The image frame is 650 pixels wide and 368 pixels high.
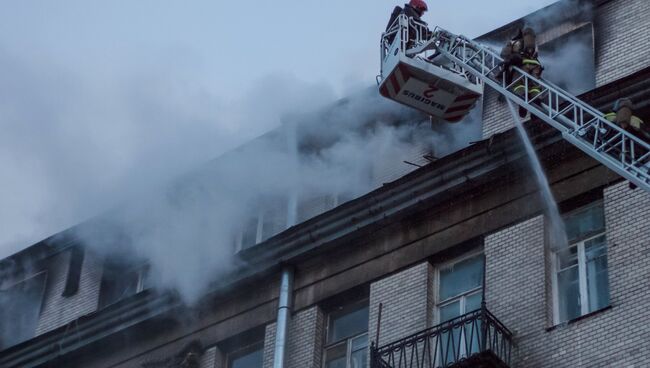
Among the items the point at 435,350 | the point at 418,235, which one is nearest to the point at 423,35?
the point at 418,235

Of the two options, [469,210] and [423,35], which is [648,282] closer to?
[469,210]

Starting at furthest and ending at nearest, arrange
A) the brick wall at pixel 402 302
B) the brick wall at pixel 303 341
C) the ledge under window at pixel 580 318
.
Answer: the brick wall at pixel 303 341
the brick wall at pixel 402 302
the ledge under window at pixel 580 318

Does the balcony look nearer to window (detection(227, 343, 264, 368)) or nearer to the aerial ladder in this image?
the aerial ladder

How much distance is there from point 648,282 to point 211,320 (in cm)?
729

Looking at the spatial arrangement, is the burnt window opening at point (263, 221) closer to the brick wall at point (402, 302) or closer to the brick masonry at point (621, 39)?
the brick wall at point (402, 302)

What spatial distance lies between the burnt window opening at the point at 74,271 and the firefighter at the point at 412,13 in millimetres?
7288

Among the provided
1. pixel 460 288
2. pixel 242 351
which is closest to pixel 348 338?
pixel 460 288

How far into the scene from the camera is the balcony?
2078cm

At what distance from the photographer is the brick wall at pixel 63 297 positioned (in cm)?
2747

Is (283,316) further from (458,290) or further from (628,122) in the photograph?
(628,122)

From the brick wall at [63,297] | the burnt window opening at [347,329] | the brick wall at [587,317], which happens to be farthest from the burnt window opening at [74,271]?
the brick wall at [587,317]

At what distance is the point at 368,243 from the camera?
78.4ft

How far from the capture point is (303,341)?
77.9ft

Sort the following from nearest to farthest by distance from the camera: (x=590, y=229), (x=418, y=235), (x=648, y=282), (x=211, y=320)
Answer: (x=648, y=282) → (x=590, y=229) → (x=418, y=235) → (x=211, y=320)
